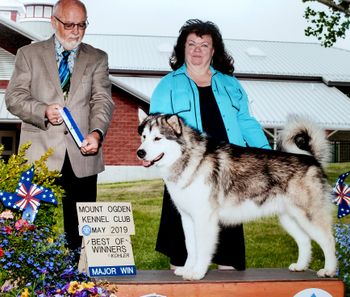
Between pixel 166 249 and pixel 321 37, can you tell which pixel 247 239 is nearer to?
pixel 321 37

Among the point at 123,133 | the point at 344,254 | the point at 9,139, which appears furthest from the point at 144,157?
the point at 9,139

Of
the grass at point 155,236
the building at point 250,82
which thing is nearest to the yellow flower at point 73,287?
the grass at point 155,236

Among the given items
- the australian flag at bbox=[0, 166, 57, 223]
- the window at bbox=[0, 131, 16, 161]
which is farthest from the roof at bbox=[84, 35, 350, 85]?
the australian flag at bbox=[0, 166, 57, 223]

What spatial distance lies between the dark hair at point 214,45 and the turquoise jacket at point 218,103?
0.07m

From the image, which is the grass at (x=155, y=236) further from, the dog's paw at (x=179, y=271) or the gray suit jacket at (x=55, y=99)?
the gray suit jacket at (x=55, y=99)

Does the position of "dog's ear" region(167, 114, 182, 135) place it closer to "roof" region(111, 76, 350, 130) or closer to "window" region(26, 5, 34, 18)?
"roof" region(111, 76, 350, 130)

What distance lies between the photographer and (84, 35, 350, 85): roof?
21250 mm

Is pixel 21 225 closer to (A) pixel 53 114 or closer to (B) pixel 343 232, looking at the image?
(A) pixel 53 114

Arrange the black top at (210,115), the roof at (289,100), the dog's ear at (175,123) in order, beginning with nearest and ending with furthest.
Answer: the dog's ear at (175,123)
the black top at (210,115)
the roof at (289,100)

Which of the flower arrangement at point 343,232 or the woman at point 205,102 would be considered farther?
the flower arrangement at point 343,232

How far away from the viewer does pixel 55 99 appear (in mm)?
3936

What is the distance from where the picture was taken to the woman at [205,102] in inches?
158

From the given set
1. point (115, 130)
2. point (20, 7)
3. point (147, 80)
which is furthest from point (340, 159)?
point (20, 7)

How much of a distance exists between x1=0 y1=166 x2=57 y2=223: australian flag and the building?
11175mm
